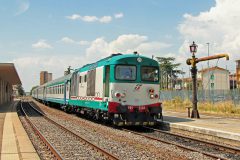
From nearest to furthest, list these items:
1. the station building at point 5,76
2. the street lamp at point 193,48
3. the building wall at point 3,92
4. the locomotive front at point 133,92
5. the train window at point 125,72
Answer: the locomotive front at point 133,92 < the train window at point 125,72 < the street lamp at point 193,48 < the station building at point 5,76 < the building wall at point 3,92

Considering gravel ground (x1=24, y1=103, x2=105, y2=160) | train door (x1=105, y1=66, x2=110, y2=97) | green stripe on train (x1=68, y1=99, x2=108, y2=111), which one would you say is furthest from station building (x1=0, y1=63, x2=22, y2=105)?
gravel ground (x1=24, y1=103, x2=105, y2=160)

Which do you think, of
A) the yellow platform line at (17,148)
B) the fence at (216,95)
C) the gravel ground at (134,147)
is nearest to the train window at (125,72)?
the gravel ground at (134,147)

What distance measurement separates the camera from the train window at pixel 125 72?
1641cm

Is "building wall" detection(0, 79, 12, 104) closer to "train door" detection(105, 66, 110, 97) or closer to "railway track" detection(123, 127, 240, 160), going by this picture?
"train door" detection(105, 66, 110, 97)

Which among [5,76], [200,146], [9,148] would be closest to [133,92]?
[200,146]

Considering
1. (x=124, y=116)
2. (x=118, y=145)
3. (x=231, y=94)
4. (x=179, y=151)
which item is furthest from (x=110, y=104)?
(x=231, y=94)

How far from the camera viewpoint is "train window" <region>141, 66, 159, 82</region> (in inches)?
666

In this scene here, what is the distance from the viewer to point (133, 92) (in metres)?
16.4

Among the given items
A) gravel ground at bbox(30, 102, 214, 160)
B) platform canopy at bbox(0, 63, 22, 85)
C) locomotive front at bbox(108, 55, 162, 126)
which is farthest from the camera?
platform canopy at bbox(0, 63, 22, 85)

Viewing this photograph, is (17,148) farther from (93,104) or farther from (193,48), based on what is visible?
(193,48)

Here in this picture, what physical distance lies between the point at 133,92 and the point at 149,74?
1278 mm

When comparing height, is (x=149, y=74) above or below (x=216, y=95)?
above

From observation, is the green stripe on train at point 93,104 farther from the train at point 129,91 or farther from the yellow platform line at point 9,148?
the yellow platform line at point 9,148

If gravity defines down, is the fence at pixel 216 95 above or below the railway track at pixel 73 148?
above
